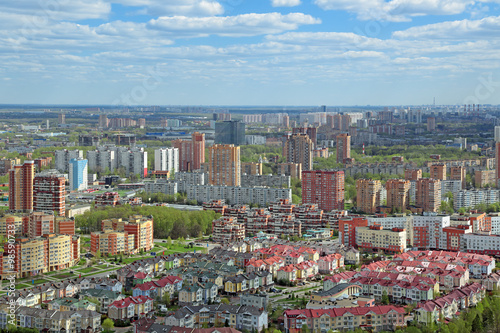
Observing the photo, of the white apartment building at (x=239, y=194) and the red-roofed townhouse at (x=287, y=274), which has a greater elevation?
the white apartment building at (x=239, y=194)

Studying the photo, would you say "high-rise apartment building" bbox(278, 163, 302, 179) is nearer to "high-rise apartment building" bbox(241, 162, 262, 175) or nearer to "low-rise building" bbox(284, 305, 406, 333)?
"high-rise apartment building" bbox(241, 162, 262, 175)

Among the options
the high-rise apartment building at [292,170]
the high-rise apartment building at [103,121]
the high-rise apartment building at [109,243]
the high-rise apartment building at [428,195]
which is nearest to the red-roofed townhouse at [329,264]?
the high-rise apartment building at [109,243]

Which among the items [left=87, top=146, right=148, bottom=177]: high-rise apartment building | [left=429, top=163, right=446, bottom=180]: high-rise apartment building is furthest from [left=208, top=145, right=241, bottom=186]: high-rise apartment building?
[left=87, top=146, right=148, bottom=177]: high-rise apartment building

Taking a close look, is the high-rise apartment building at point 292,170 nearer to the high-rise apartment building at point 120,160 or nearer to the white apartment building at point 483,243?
the high-rise apartment building at point 120,160

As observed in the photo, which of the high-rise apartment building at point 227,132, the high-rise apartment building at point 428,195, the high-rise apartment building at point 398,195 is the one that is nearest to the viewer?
the high-rise apartment building at point 398,195

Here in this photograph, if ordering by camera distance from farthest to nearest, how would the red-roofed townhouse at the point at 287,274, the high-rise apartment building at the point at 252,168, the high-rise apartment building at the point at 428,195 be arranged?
the high-rise apartment building at the point at 252,168, the high-rise apartment building at the point at 428,195, the red-roofed townhouse at the point at 287,274

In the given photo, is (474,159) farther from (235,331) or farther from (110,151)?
(235,331)
